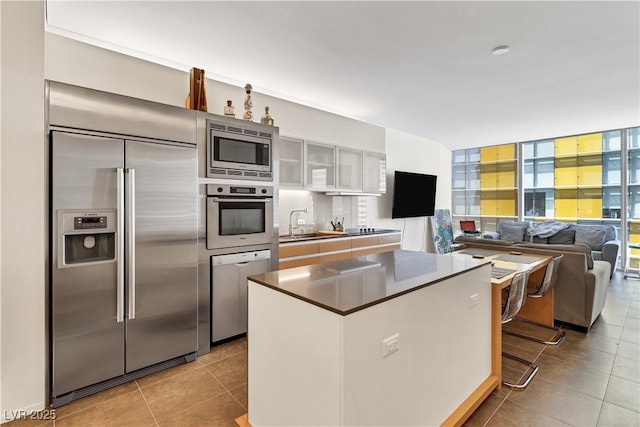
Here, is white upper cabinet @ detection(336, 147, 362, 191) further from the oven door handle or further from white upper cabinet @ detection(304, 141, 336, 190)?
the oven door handle

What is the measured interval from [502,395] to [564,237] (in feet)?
16.1

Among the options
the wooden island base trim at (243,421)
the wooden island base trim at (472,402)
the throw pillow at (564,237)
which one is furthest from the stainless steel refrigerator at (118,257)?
the throw pillow at (564,237)

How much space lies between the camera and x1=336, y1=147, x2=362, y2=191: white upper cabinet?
463 cm

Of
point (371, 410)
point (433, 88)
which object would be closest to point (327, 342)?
point (371, 410)

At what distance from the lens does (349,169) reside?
4.79 meters

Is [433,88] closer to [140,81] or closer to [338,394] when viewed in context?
[140,81]

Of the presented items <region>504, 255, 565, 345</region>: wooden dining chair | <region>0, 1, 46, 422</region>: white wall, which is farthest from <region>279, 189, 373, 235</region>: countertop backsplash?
<region>504, 255, 565, 345</region>: wooden dining chair

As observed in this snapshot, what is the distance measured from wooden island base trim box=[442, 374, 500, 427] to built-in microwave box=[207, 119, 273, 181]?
246cm

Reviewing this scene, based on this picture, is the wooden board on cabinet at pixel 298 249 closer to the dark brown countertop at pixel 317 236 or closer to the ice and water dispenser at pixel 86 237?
the dark brown countertop at pixel 317 236

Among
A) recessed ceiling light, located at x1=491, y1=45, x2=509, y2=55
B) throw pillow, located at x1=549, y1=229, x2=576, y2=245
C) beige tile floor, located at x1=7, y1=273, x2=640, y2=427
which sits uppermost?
recessed ceiling light, located at x1=491, y1=45, x2=509, y2=55

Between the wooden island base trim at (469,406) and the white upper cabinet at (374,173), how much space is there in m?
3.26

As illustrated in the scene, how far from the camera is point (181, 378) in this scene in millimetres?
2402

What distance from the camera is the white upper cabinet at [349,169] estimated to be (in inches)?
182

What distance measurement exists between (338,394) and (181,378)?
5.66 feet
